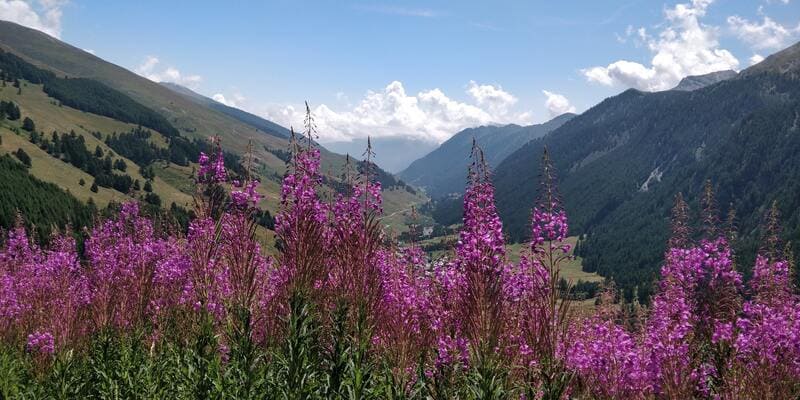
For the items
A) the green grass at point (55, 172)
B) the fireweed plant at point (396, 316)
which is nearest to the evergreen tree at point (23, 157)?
the green grass at point (55, 172)

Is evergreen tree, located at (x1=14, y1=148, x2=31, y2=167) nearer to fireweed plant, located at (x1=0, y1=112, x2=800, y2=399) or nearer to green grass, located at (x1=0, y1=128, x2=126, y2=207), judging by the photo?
green grass, located at (x1=0, y1=128, x2=126, y2=207)

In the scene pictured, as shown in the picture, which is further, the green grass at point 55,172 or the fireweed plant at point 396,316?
the green grass at point 55,172

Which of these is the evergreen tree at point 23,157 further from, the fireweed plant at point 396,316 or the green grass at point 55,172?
the fireweed plant at point 396,316

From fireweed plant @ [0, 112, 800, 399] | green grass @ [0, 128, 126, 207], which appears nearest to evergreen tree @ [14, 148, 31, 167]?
green grass @ [0, 128, 126, 207]

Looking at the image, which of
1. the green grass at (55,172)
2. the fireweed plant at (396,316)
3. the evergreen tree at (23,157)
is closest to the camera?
the fireweed plant at (396,316)

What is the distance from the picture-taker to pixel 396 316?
824 centimetres

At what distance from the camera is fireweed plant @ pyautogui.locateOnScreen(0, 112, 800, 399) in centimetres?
714

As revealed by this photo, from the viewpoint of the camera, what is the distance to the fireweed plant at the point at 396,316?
7.14m

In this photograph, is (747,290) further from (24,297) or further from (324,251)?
(24,297)

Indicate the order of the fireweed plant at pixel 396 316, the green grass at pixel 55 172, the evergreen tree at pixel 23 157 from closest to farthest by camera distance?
the fireweed plant at pixel 396 316 < the green grass at pixel 55 172 < the evergreen tree at pixel 23 157

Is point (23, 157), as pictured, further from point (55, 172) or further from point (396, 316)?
point (396, 316)

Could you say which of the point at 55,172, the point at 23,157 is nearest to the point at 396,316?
the point at 55,172

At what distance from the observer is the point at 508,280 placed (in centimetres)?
818

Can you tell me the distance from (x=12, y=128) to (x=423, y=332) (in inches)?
9691
